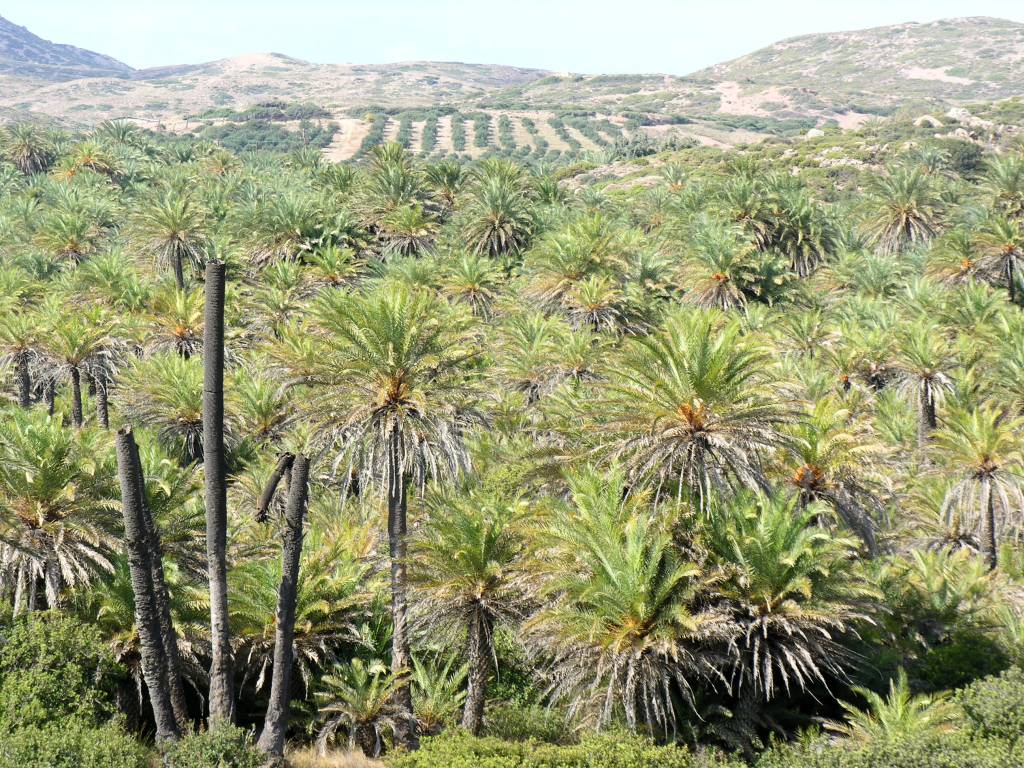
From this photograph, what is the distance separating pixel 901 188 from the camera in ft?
129

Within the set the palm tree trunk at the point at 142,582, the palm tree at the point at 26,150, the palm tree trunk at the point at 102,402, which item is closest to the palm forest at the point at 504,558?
the palm tree trunk at the point at 142,582

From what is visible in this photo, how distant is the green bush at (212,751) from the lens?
461 inches

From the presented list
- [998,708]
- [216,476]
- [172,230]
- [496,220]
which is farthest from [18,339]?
[998,708]

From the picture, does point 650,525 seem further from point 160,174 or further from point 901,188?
point 160,174

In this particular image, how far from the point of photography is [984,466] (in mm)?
20328

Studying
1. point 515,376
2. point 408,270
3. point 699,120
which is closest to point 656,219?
point 408,270

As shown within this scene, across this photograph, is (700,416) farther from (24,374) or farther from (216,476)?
(24,374)

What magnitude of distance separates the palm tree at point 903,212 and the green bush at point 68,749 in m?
41.5

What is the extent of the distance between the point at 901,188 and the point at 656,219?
1700 centimetres

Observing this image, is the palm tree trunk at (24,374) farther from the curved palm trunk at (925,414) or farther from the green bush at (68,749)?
the curved palm trunk at (925,414)

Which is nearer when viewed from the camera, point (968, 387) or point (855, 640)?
point (855, 640)

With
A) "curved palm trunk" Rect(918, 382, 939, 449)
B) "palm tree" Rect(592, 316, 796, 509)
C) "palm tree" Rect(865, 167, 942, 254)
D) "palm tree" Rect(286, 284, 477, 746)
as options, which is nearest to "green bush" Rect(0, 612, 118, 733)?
"palm tree" Rect(286, 284, 477, 746)

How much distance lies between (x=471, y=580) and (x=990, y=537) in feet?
52.9

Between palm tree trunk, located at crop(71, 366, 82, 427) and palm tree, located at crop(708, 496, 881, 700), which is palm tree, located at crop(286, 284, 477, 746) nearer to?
palm tree, located at crop(708, 496, 881, 700)
